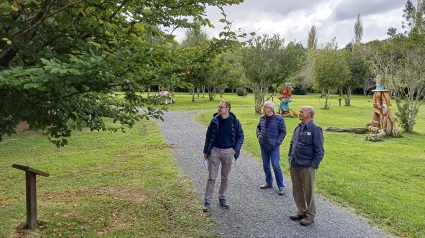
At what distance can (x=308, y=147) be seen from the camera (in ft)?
17.7

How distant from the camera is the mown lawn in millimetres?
5516

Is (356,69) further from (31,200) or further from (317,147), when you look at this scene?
(31,200)

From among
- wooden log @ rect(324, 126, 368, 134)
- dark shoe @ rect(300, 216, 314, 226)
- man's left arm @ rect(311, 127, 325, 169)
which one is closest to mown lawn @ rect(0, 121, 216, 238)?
dark shoe @ rect(300, 216, 314, 226)

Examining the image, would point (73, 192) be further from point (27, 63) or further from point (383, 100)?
point (383, 100)

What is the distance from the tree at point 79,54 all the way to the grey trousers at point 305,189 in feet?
7.64

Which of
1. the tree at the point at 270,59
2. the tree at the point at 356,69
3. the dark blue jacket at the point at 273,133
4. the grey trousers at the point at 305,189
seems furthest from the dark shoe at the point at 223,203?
the tree at the point at 356,69

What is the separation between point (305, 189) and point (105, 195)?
13.7ft

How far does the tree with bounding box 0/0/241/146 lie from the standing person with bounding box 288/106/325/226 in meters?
1.81

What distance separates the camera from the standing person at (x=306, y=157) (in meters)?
5.34

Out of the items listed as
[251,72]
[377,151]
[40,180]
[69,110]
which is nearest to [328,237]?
[69,110]

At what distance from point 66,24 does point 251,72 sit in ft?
71.1

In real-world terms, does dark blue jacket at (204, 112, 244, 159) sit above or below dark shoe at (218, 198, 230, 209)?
above

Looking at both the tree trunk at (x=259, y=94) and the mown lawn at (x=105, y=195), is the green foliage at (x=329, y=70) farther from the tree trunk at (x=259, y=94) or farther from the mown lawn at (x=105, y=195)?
the mown lawn at (x=105, y=195)

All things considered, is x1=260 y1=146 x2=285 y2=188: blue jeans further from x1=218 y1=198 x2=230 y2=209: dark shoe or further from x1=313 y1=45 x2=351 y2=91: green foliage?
x1=313 y1=45 x2=351 y2=91: green foliage
